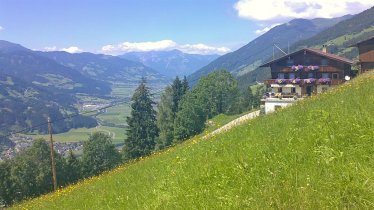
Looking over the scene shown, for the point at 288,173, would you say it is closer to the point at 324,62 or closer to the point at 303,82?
the point at 303,82

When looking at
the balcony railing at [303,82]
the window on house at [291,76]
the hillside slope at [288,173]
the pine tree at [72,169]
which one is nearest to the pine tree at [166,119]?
the pine tree at [72,169]

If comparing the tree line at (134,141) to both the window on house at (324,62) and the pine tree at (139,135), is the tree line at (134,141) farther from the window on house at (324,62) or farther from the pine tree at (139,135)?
the window on house at (324,62)

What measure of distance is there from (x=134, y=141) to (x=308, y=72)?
33.9m

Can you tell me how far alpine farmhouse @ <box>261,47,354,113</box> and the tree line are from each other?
40.8 feet

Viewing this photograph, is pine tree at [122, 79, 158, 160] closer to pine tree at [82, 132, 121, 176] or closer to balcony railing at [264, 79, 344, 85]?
pine tree at [82, 132, 121, 176]

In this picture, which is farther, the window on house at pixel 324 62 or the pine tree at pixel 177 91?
the pine tree at pixel 177 91

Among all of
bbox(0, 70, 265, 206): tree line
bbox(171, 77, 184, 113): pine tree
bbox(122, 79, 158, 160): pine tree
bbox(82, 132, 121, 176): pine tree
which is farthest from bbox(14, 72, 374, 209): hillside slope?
bbox(171, 77, 184, 113): pine tree

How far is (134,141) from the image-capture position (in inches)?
2741

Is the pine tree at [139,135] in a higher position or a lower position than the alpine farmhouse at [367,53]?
lower

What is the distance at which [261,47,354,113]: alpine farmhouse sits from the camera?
6750 centimetres

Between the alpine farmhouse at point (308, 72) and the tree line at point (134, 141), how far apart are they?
40.8ft

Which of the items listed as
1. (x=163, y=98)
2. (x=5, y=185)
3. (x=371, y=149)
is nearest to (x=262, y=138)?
(x=371, y=149)

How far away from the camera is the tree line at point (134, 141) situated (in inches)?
2363

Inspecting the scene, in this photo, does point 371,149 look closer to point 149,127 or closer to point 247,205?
point 247,205
